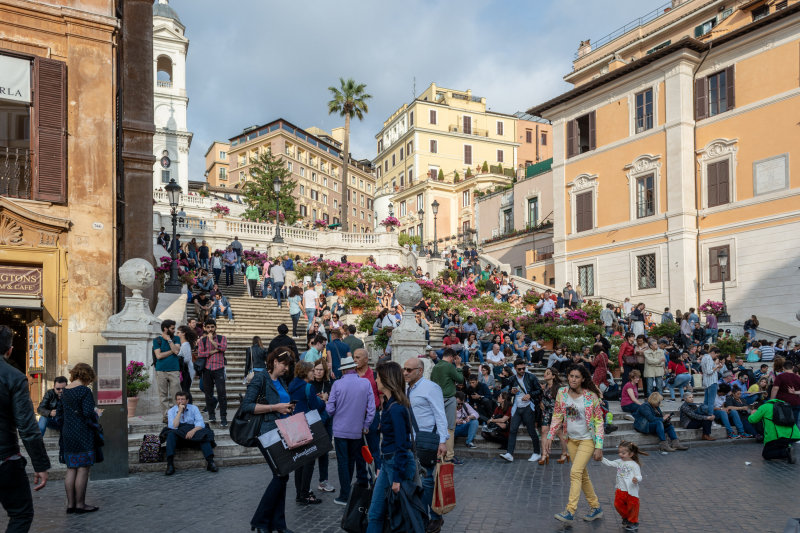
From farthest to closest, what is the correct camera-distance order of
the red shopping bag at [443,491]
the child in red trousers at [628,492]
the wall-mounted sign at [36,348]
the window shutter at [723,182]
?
the window shutter at [723,182] → the wall-mounted sign at [36,348] → the child in red trousers at [628,492] → the red shopping bag at [443,491]

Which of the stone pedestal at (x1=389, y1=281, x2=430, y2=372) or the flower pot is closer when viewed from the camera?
the flower pot

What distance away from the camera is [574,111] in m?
33.6

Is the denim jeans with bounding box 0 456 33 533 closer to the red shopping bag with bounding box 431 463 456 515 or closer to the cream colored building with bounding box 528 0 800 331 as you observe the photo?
the red shopping bag with bounding box 431 463 456 515

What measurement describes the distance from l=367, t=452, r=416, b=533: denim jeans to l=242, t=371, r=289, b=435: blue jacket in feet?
4.12

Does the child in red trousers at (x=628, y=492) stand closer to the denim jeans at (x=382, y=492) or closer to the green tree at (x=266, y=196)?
the denim jeans at (x=382, y=492)

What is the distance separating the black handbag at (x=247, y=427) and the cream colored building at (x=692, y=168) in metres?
24.3

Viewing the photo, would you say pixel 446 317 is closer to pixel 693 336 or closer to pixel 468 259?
pixel 693 336

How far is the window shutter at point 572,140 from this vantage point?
3369cm

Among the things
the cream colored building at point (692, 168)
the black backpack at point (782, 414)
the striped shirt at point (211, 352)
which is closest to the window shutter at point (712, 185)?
the cream colored building at point (692, 168)

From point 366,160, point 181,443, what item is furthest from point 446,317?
point 366,160

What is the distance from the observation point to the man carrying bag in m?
6.02

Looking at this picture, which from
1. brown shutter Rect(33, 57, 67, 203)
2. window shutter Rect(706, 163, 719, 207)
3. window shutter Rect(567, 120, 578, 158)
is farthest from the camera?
window shutter Rect(567, 120, 578, 158)

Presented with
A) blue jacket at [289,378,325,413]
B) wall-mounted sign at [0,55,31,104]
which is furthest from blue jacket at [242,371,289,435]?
wall-mounted sign at [0,55,31,104]

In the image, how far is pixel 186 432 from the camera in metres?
9.42
